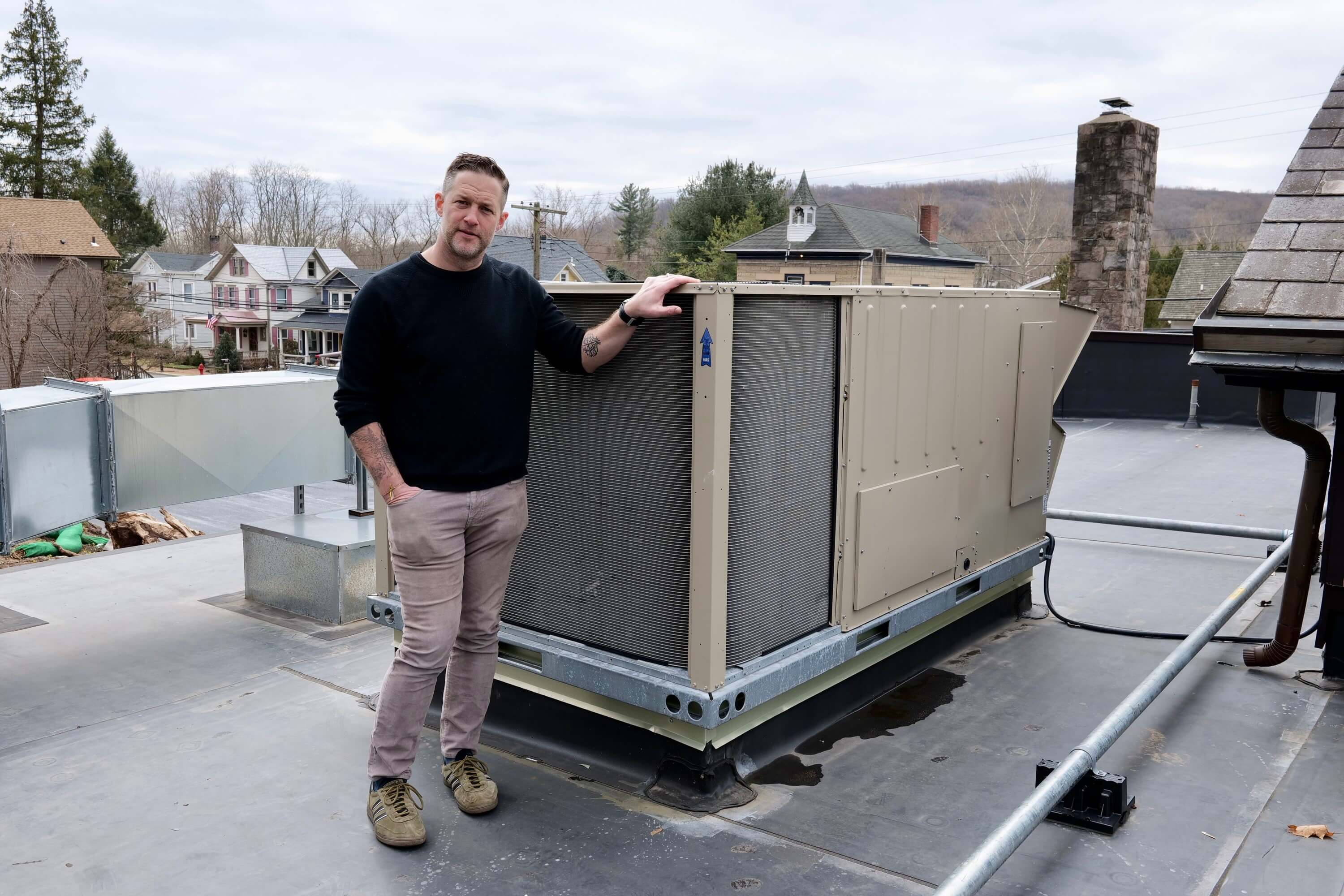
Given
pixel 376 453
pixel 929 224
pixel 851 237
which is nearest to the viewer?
pixel 376 453

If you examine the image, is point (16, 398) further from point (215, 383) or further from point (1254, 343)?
point (1254, 343)

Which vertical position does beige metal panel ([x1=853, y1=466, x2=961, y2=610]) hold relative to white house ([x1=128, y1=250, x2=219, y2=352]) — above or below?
below

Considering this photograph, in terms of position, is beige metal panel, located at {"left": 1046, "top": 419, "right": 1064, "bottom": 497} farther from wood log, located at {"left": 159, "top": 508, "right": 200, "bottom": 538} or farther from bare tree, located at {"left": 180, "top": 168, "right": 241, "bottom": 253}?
bare tree, located at {"left": 180, "top": 168, "right": 241, "bottom": 253}

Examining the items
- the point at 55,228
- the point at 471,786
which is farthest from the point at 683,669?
the point at 55,228

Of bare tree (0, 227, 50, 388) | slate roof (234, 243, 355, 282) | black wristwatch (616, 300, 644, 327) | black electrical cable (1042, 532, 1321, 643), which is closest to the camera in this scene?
black wristwatch (616, 300, 644, 327)

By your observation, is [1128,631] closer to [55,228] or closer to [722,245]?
[722,245]

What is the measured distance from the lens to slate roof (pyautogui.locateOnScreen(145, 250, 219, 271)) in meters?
68.9

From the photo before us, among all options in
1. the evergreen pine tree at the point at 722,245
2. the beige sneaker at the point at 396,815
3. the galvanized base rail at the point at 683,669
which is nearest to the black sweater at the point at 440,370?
the galvanized base rail at the point at 683,669

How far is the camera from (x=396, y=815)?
325 centimetres

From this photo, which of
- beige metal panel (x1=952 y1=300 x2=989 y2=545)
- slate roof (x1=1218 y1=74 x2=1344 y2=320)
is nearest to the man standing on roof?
beige metal panel (x1=952 y1=300 x2=989 y2=545)

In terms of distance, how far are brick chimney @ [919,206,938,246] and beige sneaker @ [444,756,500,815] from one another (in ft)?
169

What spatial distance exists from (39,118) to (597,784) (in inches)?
2223

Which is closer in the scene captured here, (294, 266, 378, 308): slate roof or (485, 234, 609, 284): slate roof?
(485, 234, 609, 284): slate roof

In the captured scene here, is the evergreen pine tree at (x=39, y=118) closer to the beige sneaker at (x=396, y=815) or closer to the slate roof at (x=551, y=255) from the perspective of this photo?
the slate roof at (x=551, y=255)
